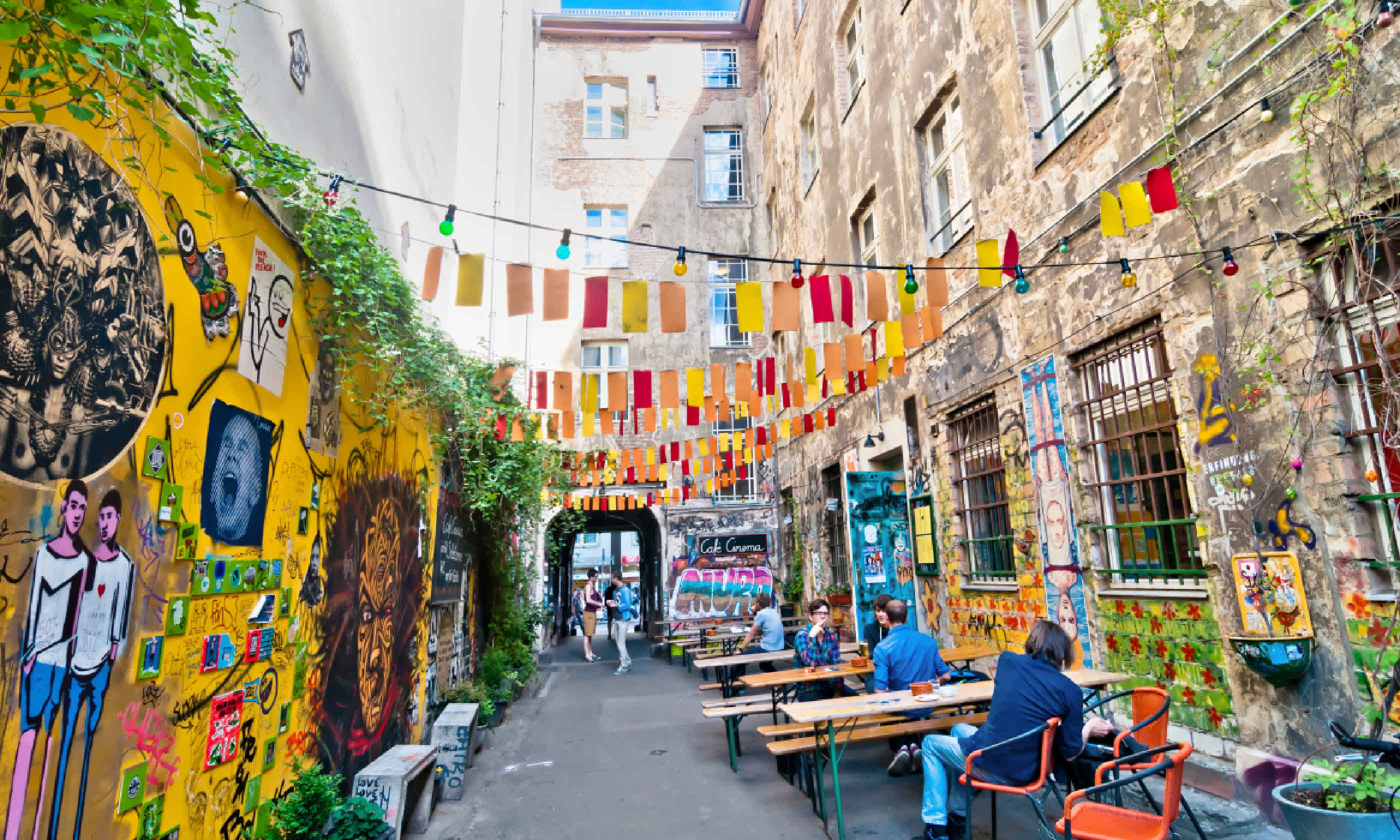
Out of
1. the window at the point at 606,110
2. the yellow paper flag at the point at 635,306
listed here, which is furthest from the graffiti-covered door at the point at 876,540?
the window at the point at 606,110

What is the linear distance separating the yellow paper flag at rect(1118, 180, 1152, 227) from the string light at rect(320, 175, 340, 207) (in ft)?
15.9

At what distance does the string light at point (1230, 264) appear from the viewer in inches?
170

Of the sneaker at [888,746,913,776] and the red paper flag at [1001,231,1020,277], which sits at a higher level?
the red paper flag at [1001,231,1020,277]

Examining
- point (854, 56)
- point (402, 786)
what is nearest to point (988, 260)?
point (402, 786)

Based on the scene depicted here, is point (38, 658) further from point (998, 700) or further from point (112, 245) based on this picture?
point (998, 700)

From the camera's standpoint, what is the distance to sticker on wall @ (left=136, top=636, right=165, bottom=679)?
9.66ft

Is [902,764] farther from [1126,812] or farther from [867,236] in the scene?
[867,236]

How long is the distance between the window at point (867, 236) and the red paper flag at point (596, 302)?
582 cm

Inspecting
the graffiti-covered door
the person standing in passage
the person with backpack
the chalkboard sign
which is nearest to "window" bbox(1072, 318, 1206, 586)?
the person standing in passage

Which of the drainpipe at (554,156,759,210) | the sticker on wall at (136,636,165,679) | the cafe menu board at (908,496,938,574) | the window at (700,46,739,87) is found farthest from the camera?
the window at (700,46,739,87)

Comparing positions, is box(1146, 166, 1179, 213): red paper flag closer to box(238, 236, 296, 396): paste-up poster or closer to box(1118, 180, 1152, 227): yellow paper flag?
box(1118, 180, 1152, 227): yellow paper flag

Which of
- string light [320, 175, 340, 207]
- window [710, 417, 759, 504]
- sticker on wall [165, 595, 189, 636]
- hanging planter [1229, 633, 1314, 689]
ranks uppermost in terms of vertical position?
string light [320, 175, 340, 207]

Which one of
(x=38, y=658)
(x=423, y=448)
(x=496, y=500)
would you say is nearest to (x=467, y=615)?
(x=496, y=500)

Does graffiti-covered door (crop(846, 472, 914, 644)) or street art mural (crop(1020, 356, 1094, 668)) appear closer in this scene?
street art mural (crop(1020, 356, 1094, 668))
